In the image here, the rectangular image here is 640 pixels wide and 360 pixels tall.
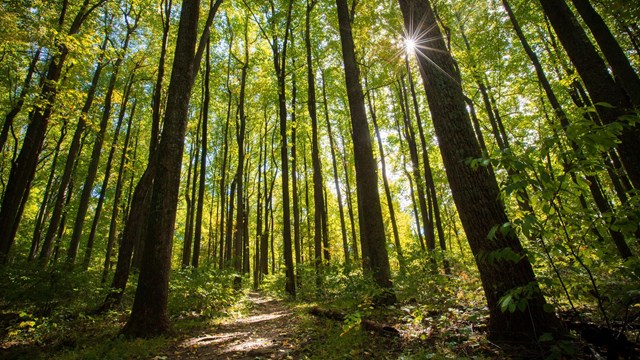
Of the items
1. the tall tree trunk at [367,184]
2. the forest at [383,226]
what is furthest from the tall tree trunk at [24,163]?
the tall tree trunk at [367,184]

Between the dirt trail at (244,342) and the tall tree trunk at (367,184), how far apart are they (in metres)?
2.23

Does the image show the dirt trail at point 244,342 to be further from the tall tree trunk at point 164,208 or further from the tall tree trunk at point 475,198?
the tall tree trunk at point 475,198

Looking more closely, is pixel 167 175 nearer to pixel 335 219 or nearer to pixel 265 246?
pixel 265 246

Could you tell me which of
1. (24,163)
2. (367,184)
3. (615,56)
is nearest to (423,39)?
(367,184)

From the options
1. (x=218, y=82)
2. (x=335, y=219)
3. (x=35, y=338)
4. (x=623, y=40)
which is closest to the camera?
(x=35, y=338)

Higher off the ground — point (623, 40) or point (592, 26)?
point (623, 40)

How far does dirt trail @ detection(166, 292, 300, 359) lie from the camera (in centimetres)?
522

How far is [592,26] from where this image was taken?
237 inches

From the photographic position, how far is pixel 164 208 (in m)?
6.57

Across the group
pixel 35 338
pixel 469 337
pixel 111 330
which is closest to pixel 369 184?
pixel 469 337

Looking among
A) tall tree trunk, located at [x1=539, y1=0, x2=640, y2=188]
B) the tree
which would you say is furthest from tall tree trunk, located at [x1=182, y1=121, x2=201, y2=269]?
tall tree trunk, located at [x1=539, y1=0, x2=640, y2=188]

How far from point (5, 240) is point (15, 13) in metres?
6.49

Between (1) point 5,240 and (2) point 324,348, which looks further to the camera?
(1) point 5,240

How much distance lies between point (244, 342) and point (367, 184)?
4.42 metres
